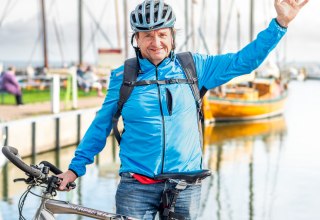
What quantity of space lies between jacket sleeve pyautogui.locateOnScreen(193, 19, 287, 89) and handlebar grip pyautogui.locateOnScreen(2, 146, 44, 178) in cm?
89

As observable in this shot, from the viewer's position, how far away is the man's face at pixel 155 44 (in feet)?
11.7

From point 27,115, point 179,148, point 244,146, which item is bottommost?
point 244,146

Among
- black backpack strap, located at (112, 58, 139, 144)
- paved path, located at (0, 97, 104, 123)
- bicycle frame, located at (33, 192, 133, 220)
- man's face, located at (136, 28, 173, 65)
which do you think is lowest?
paved path, located at (0, 97, 104, 123)

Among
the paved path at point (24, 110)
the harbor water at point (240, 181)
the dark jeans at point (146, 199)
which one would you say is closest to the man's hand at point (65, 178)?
the dark jeans at point (146, 199)

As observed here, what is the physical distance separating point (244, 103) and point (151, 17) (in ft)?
95.5

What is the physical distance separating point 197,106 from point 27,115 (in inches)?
606

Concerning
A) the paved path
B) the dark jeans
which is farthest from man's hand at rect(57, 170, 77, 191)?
the paved path

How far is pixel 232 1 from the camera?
47.6 m

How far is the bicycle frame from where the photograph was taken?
3498 mm

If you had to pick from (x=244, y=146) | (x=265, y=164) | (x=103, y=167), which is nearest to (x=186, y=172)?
(x=103, y=167)

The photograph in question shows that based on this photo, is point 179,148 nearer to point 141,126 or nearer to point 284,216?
point 141,126

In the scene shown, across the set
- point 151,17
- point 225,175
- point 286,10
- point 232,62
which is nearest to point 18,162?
point 151,17

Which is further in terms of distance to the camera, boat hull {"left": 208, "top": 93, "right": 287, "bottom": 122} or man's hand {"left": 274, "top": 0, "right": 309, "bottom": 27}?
boat hull {"left": 208, "top": 93, "right": 287, "bottom": 122}

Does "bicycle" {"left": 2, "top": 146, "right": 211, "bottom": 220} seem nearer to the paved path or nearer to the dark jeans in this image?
the dark jeans
